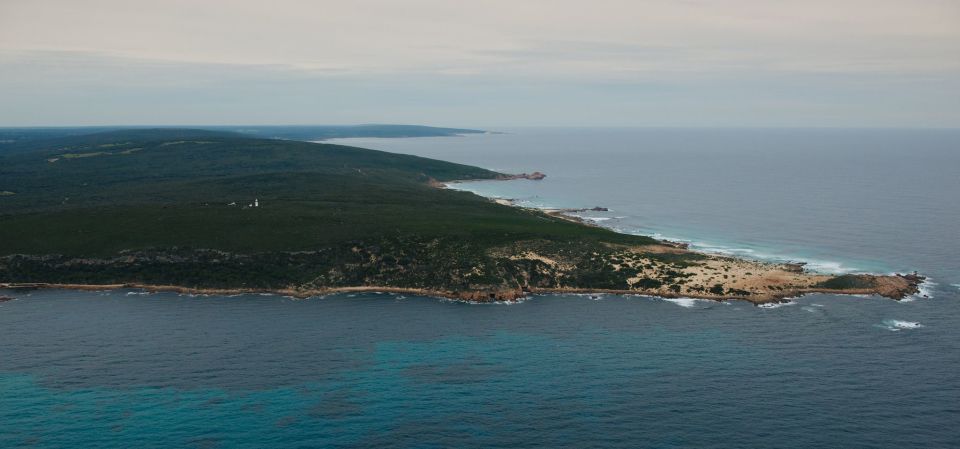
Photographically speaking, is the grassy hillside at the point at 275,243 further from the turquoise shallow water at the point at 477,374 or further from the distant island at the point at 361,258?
the turquoise shallow water at the point at 477,374

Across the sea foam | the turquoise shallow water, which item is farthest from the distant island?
the sea foam

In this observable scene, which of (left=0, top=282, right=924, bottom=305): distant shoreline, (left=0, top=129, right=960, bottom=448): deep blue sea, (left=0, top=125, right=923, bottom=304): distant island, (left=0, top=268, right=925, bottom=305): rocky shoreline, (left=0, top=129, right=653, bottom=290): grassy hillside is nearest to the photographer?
(left=0, top=129, right=960, bottom=448): deep blue sea

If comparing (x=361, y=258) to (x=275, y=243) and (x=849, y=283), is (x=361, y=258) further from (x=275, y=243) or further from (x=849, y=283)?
(x=849, y=283)

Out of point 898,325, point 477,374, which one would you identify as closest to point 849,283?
point 898,325

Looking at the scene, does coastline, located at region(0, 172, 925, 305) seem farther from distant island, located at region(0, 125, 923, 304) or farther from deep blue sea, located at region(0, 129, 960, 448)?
deep blue sea, located at region(0, 129, 960, 448)

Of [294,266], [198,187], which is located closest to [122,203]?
[198,187]

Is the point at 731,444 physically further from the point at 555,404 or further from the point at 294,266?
the point at 294,266

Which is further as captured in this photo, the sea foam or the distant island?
the distant island

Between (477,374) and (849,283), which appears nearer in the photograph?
(477,374)
